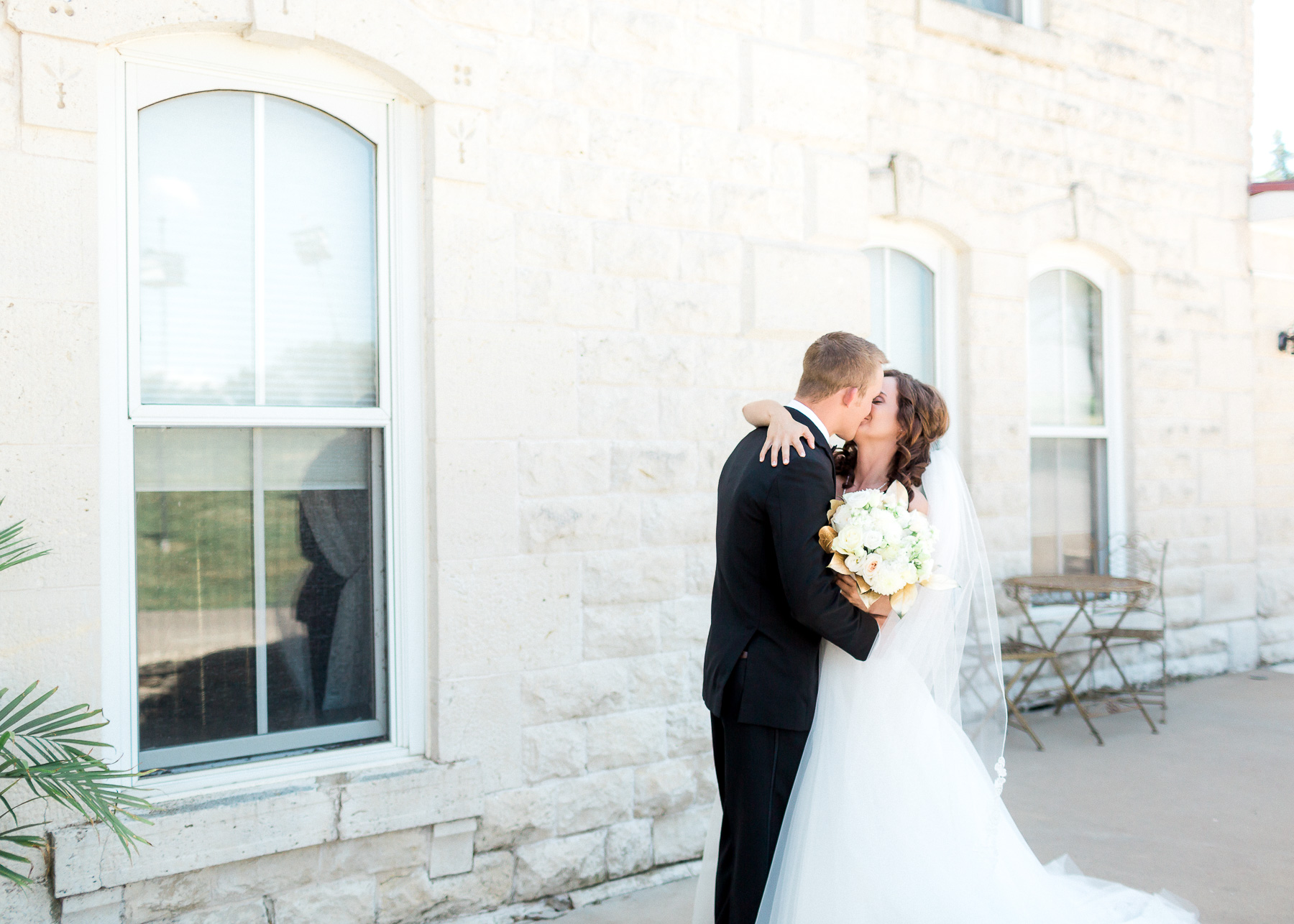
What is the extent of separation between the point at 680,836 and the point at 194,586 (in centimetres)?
213

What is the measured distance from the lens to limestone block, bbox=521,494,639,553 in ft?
12.5

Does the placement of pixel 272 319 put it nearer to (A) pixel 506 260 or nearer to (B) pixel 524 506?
(A) pixel 506 260

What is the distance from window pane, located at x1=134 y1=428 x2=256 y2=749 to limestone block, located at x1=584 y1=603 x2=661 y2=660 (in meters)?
1.23

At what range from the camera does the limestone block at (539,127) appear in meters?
3.77

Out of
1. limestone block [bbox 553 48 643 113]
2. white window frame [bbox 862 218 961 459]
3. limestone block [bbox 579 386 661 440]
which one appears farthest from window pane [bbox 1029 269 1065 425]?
limestone block [bbox 553 48 643 113]

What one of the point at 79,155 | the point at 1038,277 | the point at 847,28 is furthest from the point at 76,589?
the point at 1038,277

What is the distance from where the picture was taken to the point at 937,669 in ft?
10.0

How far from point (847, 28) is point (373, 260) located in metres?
2.50

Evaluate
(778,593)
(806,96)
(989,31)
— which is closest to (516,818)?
(778,593)

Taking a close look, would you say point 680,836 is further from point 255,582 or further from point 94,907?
point 94,907

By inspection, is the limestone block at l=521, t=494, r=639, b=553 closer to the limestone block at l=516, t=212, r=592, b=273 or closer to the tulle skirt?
the limestone block at l=516, t=212, r=592, b=273

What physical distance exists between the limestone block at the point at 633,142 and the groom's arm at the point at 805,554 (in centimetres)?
188

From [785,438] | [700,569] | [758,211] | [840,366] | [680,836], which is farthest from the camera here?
[758,211]

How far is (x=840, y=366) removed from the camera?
2869mm
